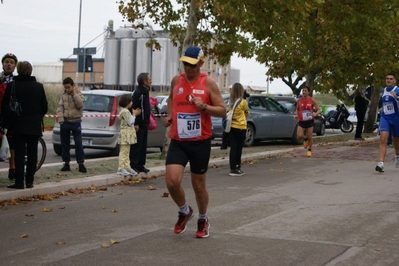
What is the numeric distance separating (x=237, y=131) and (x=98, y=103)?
472 cm

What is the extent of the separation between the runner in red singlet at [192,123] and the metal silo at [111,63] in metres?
53.4

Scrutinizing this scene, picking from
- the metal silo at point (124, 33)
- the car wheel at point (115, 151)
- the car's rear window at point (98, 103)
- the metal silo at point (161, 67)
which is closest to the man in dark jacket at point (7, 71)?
the car's rear window at point (98, 103)

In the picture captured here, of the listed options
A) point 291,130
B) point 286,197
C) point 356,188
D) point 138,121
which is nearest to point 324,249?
point 286,197

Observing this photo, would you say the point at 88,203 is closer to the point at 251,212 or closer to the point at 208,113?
the point at 251,212

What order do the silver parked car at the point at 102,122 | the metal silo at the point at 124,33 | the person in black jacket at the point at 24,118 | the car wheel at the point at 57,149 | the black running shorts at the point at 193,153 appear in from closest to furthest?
the black running shorts at the point at 193,153 < the person in black jacket at the point at 24,118 < the silver parked car at the point at 102,122 < the car wheel at the point at 57,149 < the metal silo at the point at 124,33

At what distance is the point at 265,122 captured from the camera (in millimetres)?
24625

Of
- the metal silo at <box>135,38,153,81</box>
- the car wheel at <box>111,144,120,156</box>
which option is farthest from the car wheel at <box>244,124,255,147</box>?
the metal silo at <box>135,38,153,81</box>

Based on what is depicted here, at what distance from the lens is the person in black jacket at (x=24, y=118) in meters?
11.4

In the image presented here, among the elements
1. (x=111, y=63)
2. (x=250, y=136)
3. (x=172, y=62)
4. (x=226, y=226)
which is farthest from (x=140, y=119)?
(x=111, y=63)

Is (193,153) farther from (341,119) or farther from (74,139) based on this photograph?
(341,119)

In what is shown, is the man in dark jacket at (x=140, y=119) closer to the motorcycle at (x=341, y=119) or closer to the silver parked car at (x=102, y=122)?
the silver parked car at (x=102, y=122)

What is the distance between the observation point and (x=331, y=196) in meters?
11.7

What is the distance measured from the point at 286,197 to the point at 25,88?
4108mm

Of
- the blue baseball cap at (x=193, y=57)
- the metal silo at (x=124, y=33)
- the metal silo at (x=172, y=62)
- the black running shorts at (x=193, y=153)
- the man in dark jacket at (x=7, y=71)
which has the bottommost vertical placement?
the black running shorts at (x=193, y=153)
